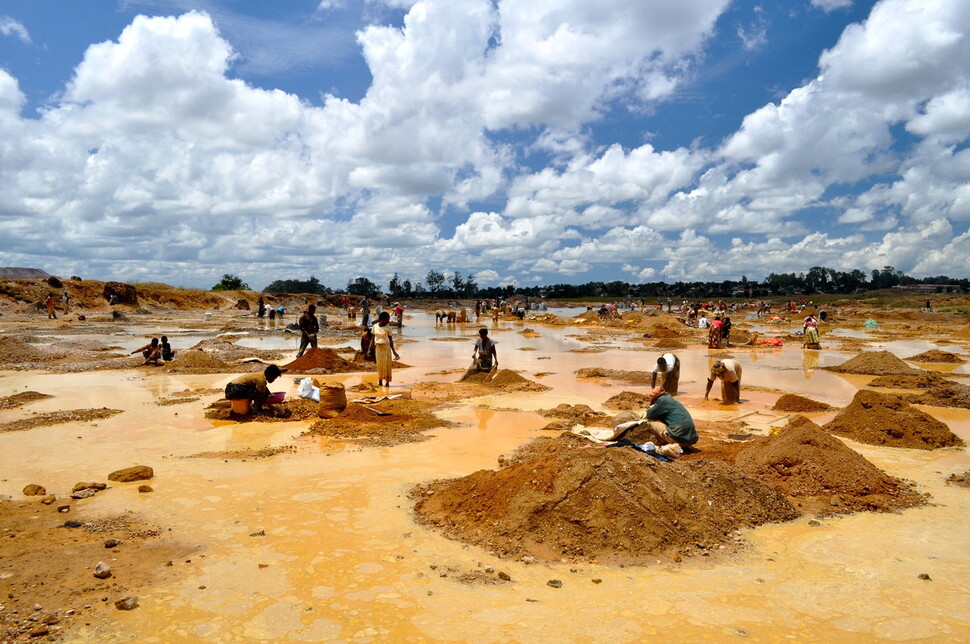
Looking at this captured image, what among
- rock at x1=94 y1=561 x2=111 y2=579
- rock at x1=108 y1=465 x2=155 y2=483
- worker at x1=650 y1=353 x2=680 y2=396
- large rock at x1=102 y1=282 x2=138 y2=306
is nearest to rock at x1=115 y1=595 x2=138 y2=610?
rock at x1=94 y1=561 x2=111 y2=579

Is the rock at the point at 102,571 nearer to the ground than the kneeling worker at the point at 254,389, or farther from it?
nearer to the ground

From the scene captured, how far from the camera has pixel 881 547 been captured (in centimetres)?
616

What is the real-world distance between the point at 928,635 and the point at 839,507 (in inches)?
118

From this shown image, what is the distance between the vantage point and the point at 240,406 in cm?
1209

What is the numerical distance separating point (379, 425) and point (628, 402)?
594 centimetres

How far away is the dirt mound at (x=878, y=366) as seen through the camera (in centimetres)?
2019

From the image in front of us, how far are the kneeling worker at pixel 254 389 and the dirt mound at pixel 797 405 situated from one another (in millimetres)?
11328

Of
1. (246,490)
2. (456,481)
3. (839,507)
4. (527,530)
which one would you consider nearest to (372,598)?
(527,530)

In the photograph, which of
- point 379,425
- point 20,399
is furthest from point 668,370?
point 20,399

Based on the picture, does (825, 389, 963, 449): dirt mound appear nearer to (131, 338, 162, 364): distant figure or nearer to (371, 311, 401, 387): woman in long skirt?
(371, 311, 401, 387): woman in long skirt

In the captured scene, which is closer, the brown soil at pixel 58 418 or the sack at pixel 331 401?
the brown soil at pixel 58 418

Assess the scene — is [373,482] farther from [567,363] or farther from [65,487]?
[567,363]

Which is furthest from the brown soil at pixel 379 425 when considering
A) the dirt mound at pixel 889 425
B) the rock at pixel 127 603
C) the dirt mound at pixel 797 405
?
the dirt mound at pixel 797 405

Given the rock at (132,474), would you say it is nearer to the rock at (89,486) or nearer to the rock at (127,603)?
the rock at (89,486)
